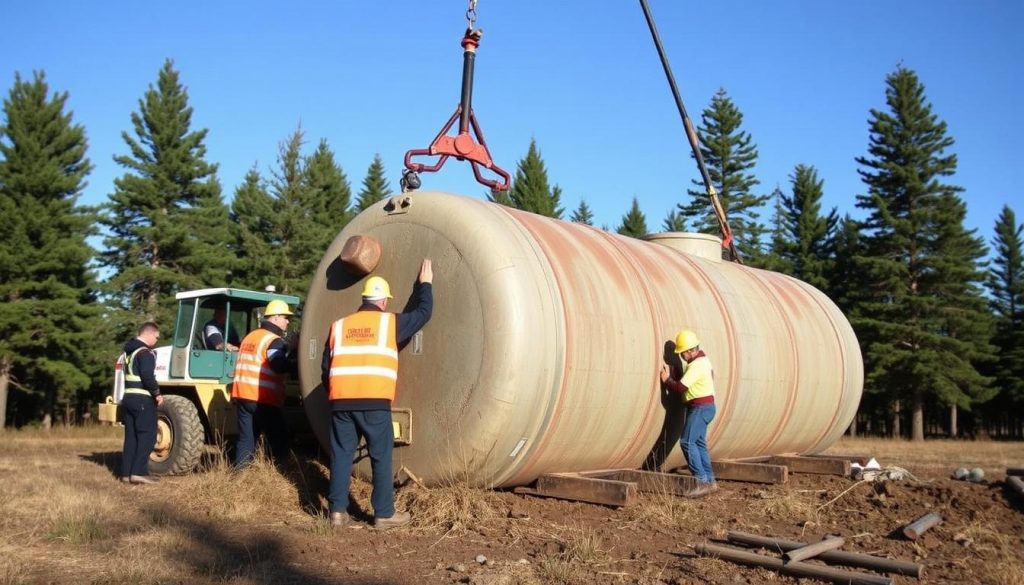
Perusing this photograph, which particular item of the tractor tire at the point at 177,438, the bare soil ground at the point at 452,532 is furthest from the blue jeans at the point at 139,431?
the bare soil ground at the point at 452,532

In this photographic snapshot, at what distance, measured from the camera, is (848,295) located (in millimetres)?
38094

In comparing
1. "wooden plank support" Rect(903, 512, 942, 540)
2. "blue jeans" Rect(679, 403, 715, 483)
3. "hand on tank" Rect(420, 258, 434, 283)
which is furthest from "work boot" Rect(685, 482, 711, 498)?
"hand on tank" Rect(420, 258, 434, 283)

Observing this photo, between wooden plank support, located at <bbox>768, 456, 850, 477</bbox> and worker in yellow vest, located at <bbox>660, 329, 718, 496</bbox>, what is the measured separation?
9.22 ft

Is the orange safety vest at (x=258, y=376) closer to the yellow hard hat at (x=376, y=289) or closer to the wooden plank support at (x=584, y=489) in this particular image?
the yellow hard hat at (x=376, y=289)

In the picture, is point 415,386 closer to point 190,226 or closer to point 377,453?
point 377,453

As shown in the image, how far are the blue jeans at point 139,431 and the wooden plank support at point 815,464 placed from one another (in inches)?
305

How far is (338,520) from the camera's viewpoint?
661 centimetres

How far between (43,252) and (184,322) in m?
21.3

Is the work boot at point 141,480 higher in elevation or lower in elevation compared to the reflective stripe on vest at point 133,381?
lower

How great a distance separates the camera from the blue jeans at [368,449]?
6547 mm

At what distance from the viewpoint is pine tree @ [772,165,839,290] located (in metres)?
44.9

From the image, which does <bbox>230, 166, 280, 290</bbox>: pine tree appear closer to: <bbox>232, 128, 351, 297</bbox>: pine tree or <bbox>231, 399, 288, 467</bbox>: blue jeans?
<bbox>232, 128, 351, 297</bbox>: pine tree

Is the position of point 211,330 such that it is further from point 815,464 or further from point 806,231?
point 806,231

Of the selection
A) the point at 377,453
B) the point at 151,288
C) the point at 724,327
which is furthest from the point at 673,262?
the point at 151,288
